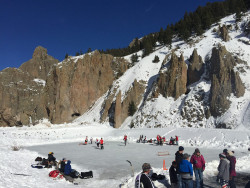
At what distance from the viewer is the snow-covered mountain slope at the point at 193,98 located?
35656 millimetres

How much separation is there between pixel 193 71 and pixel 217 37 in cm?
1975

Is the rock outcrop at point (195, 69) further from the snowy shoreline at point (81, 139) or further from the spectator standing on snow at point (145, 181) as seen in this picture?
the spectator standing on snow at point (145, 181)

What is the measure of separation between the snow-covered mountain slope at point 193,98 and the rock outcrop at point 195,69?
1735mm

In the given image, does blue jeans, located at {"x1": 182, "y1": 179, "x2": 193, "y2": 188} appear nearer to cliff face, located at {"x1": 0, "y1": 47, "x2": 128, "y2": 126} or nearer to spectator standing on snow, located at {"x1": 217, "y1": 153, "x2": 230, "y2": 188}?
spectator standing on snow, located at {"x1": 217, "y1": 153, "x2": 230, "y2": 188}

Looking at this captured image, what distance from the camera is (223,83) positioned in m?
38.7

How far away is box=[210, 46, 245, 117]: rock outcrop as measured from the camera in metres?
36.9

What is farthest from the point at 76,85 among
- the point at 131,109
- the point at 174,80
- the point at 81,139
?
the point at 174,80

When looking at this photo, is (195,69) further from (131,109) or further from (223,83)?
(131,109)

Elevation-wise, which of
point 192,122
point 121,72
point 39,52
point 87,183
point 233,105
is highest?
point 39,52

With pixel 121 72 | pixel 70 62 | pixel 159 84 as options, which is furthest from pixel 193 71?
pixel 70 62

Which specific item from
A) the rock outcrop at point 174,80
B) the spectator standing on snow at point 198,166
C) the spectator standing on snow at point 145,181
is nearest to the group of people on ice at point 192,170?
the spectator standing on snow at point 198,166

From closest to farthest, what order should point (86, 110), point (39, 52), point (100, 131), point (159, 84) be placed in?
point (100, 131) → point (159, 84) → point (86, 110) → point (39, 52)

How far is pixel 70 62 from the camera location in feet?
233

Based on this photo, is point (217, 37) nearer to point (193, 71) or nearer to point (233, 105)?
point (193, 71)
